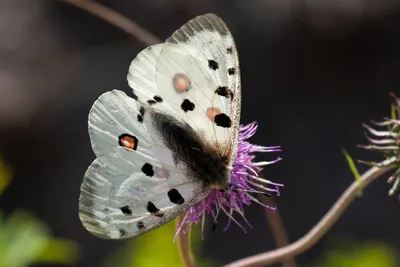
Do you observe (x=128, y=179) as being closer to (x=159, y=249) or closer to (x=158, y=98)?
(x=158, y=98)

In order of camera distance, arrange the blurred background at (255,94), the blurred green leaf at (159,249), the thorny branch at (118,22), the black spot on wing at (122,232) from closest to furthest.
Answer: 1. the black spot on wing at (122,232)
2. the thorny branch at (118,22)
3. the blurred green leaf at (159,249)
4. the blurred background at (255,94)

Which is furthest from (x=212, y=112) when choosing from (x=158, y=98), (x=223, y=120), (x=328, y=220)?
(x=328, y=220)

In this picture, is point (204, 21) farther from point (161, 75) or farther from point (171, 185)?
point (171, 185)

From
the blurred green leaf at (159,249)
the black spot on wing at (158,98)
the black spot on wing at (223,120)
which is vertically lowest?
the blurred green leaf at (159,249)

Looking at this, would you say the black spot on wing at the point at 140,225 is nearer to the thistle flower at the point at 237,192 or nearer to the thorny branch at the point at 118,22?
the thistle flower at the point at 237,192

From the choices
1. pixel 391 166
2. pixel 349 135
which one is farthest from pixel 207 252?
pixel 391 166

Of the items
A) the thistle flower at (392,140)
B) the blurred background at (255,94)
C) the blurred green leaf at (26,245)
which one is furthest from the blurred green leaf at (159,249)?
the blurred background at (255,94)

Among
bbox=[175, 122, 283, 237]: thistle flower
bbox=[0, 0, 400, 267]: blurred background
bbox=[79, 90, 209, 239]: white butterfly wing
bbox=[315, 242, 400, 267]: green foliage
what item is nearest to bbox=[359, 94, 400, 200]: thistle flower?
bbox=[175, 122, 283, 237]: thistle flower

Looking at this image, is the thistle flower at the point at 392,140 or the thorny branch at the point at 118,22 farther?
the thorny branch at the point at 118,22
